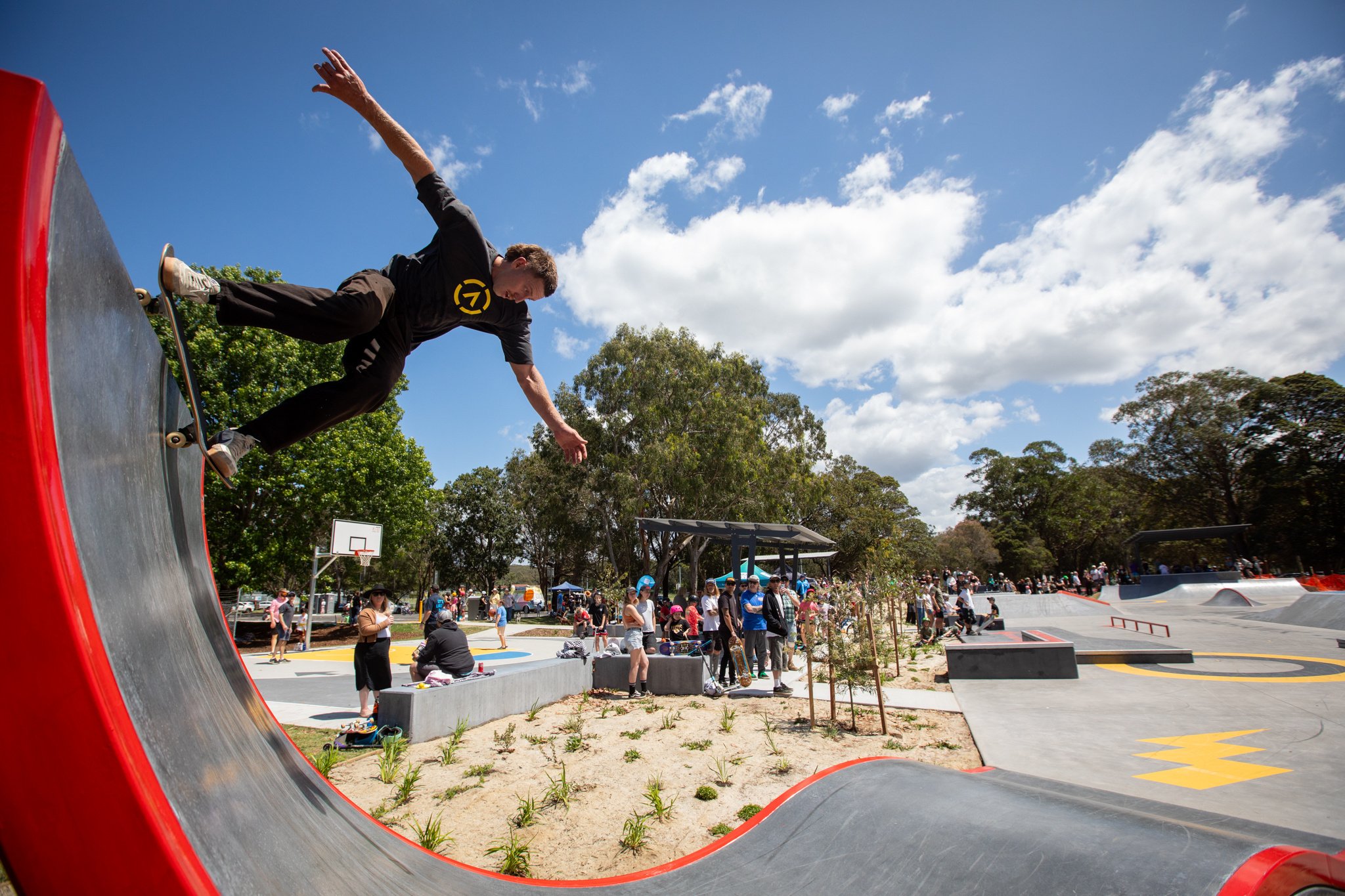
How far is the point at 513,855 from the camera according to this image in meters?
3.98

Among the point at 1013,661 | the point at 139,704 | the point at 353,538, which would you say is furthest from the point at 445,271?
the point at 353,538

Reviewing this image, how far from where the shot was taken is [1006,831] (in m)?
2.77

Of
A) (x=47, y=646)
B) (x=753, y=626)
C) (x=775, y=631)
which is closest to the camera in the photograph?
(x=47, y=646)

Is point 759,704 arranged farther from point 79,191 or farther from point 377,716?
point 79,191

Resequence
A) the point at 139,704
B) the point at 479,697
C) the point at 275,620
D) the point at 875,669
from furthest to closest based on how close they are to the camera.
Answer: the point at 275,620 < the point at 479,697 < the point at 875,669 < the point at 139,704

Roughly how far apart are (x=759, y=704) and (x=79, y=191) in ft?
31.4

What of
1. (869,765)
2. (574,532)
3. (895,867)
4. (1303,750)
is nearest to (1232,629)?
(1303,750)

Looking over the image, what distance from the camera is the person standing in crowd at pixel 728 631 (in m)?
11.0

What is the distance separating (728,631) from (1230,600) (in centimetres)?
2916

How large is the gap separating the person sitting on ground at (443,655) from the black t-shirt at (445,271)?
20.7ft

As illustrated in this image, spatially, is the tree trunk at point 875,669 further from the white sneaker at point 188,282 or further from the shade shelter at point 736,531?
the shade shelter at point 736,531

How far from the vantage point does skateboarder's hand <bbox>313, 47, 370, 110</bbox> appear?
236 cm

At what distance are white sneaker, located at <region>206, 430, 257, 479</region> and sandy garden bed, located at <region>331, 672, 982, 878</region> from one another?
3169mm

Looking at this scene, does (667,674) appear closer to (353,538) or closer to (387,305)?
(387,305)
